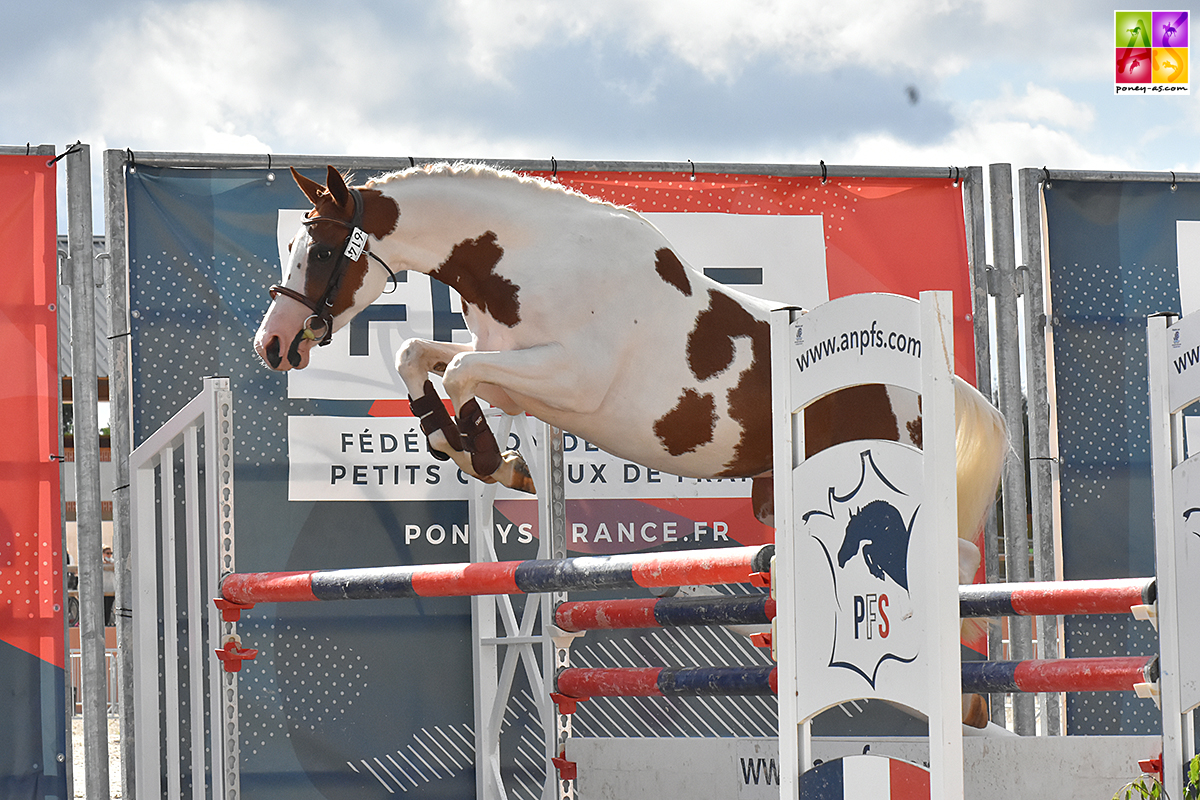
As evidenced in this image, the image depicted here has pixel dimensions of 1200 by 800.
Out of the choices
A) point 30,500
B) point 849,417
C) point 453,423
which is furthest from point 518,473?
point 30,500

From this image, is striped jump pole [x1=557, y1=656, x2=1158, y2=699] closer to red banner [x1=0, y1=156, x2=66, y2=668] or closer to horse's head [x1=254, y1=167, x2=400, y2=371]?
horse's head [x1=254, y1=167, x2=400, y2=371]

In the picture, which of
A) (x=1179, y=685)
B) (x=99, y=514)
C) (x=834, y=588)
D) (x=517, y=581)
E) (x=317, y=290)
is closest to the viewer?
(x=834, y=588)

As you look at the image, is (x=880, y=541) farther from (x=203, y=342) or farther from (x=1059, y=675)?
(x=203, y=342)

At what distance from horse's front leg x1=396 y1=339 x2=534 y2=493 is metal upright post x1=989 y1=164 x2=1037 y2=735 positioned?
7.96 ft

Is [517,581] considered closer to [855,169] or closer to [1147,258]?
[855,169]

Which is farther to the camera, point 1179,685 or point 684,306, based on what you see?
point 684,306

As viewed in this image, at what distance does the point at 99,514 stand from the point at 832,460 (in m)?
3.20

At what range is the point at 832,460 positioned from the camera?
237cm

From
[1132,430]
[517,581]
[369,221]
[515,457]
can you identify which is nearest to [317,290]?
[369,221]

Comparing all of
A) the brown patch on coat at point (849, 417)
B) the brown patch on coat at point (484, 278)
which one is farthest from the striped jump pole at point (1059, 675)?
the brown patch on coat at point (484, 278)

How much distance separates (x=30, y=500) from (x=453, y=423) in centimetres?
203

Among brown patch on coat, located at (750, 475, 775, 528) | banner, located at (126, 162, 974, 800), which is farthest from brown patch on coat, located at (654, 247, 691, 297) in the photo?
banner, located at (126, 162, 974, 800)

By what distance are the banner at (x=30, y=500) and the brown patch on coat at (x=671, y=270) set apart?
2367 millimetres

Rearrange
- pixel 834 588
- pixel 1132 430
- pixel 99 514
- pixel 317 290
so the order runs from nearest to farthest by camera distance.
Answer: pixel 834 588, pixel 317 290, pixel 99 514, pixel 1132 430
